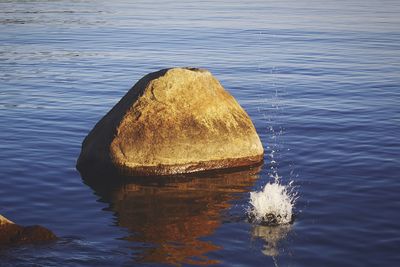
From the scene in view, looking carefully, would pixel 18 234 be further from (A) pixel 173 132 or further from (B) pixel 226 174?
(B) pixel 226 174

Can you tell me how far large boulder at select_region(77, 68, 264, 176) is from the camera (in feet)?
51.8

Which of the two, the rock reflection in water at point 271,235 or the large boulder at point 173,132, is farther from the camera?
the large boulder at point 173,132

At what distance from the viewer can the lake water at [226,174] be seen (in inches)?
454

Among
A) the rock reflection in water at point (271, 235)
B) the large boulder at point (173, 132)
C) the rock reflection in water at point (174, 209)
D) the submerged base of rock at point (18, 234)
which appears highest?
the large boulder at point (173, 132)

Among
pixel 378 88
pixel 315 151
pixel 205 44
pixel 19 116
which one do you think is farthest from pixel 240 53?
pixel 315 151

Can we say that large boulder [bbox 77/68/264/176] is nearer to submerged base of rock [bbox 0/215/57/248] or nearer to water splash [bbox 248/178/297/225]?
water splash [bbox 248/178/297/225]

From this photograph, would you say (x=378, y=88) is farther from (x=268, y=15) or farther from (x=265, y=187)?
(x=268, y=15)

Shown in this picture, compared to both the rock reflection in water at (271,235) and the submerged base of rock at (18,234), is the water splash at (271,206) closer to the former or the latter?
the rock reflection in water at (271,235)

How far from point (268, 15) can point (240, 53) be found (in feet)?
89.7

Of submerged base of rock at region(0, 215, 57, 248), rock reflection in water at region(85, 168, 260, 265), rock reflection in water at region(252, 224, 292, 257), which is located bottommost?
rock reflection in water at region(252, 224, 292, 257)

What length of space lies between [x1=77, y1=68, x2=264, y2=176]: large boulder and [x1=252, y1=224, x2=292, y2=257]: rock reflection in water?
13.2 ft

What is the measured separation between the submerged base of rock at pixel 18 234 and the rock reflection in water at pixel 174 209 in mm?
1637

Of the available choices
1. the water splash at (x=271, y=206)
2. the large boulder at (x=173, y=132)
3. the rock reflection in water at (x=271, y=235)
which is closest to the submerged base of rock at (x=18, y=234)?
the rock reflection in water at (x=271, y=235)

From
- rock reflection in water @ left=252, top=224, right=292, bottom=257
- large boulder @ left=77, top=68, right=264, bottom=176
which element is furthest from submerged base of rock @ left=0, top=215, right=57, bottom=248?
large boulder @ left=77, top=68, right=264, bottom=176
